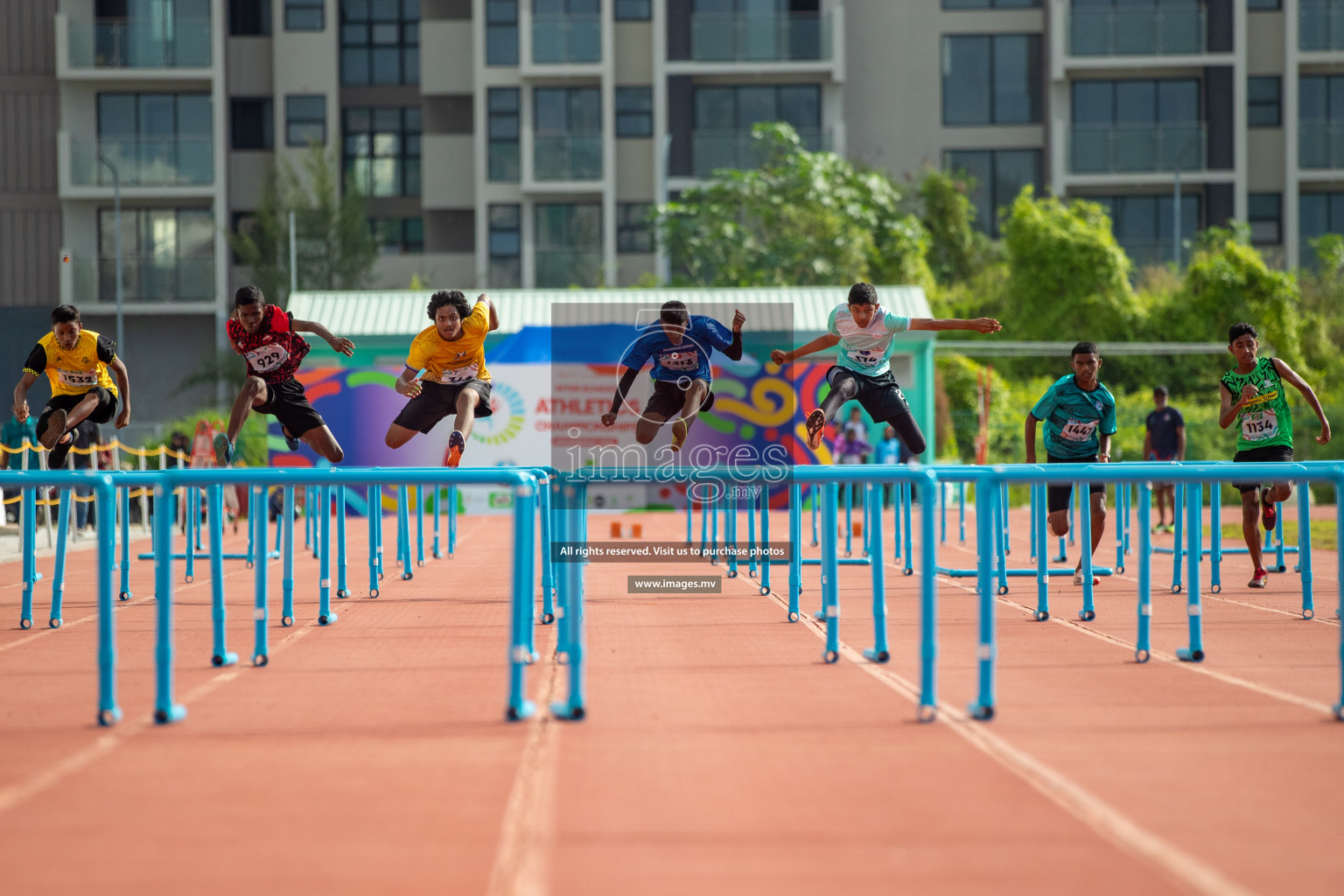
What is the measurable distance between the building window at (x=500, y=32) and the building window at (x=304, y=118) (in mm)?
5174

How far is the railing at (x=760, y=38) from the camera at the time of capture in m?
36.6

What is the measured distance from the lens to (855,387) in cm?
948

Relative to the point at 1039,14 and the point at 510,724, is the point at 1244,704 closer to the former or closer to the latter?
the point at 510,724

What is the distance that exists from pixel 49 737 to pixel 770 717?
3082 millimetres

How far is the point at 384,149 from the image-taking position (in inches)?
1538

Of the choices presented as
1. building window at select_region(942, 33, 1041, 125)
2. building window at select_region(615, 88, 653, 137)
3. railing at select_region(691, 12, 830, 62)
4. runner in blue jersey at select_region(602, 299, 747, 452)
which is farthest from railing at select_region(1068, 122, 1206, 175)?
runner in blue jersey at select_region(602, 299, 747, 452)

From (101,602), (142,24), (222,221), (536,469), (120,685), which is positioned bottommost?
(120,685)

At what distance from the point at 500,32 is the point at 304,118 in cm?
628

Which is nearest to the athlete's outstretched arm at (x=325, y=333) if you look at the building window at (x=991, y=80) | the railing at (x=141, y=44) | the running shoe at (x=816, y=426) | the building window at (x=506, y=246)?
the running shoe at (x=816, y=426)

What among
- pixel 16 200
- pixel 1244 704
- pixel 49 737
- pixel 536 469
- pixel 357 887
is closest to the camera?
pixel 357 887

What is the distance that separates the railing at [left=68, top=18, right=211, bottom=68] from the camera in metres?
35.8

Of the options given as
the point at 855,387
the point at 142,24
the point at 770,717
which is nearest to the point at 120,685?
the point at 770,717

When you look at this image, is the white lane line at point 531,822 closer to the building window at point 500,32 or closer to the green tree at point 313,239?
the green tree at point 313,239

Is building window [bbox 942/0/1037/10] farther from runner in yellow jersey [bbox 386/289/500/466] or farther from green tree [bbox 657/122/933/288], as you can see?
runner in yellow jersey [bbox 386/289/500/466]
